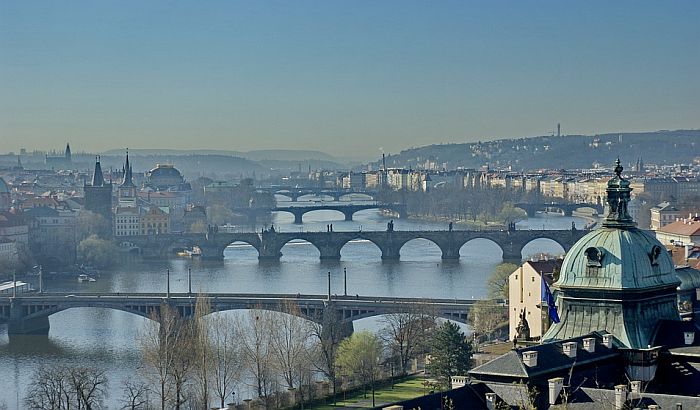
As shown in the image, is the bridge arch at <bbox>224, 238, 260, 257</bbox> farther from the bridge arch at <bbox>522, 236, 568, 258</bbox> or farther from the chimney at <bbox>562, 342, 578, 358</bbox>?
the chimney at <bbox>562, 342, 578, 358</bbox>

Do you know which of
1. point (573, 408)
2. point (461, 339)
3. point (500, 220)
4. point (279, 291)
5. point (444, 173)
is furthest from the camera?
point (444, 173)

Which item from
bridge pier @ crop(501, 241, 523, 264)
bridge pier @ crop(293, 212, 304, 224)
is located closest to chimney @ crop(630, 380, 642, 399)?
bridge pier @ crop(501, 241, 523, 264)

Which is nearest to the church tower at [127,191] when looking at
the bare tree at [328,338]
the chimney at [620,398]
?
the bare tree at [328,338]

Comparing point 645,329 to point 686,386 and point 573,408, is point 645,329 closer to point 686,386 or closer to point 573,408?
point 686,386

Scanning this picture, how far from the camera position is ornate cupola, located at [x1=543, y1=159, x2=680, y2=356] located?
52.7ft

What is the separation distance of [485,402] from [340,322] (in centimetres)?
1865

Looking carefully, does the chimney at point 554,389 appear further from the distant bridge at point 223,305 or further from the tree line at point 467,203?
the tree line at point 467,203

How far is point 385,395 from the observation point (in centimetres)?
2370

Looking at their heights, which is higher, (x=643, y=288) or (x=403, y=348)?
(x=643, y=288)

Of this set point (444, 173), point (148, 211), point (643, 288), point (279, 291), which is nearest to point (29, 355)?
point (279, 291)

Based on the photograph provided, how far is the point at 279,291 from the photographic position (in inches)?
1677

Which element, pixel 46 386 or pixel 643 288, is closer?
pixel 643 288

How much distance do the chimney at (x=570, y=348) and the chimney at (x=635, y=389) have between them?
2.19ft

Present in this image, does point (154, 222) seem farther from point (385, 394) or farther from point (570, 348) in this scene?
point (570, 348)
